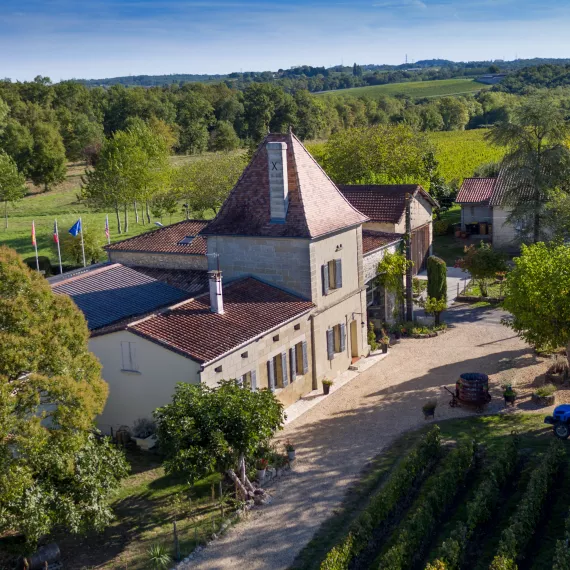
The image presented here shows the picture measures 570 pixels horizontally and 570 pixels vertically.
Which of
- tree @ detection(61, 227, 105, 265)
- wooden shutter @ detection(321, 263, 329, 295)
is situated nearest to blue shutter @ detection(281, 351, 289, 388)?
wooden shutter @ detection(321, 263, 329, 295)

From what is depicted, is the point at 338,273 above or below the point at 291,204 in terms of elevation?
below

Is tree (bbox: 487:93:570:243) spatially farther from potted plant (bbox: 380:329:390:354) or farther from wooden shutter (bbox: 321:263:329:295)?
wooden shutter (bbox: 321:263:329:295)

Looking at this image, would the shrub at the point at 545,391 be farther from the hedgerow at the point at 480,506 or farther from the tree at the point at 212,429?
the tree at the point at 212,429

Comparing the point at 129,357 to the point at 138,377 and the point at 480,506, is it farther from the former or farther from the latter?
the point at 480,506

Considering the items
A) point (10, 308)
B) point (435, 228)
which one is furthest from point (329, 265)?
point (435, 228)

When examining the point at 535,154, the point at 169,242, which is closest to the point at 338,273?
the point at 169,242

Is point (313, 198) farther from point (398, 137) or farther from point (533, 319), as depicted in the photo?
point (398, 137)
